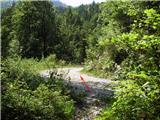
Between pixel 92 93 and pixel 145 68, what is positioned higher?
pixel 145 68

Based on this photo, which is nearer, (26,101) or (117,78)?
(117,78)

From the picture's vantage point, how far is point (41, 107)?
1057 cm

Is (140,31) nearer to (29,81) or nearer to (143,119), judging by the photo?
(143,119)

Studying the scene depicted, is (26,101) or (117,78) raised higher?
(117,78)

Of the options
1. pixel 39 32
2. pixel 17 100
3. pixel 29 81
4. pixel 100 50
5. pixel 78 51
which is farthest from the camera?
pixel 78 51

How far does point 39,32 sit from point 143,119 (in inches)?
1902

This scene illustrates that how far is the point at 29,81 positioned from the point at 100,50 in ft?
64.1

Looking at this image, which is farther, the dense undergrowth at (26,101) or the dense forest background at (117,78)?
the dense undergrowth at (26,101)

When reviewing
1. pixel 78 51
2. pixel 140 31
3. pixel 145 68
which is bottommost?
pixel 78 51

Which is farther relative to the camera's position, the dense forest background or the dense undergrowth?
the dense undergrowth

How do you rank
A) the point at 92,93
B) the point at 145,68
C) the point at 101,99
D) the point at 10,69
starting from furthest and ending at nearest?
the point at 92,93 → the point at 101,99 → the point at 10,69 → the point at 145,68

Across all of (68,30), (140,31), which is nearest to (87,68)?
(140,31)

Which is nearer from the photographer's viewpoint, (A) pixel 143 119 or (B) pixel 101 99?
(A) pixel 143 119

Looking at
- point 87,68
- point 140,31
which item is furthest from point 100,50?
point 140,31
